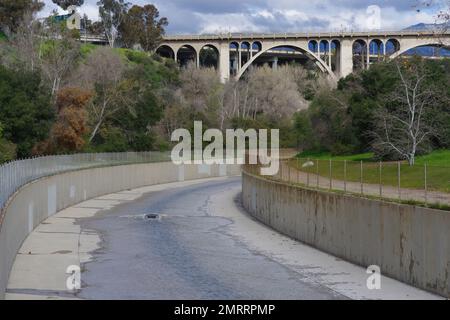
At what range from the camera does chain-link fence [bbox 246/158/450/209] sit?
18.4 metres

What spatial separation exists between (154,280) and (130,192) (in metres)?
37.0

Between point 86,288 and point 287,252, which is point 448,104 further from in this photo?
point 86,288

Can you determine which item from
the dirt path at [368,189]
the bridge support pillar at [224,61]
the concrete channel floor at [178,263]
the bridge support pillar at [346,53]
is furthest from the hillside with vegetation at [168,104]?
the dirt path at [368,189]

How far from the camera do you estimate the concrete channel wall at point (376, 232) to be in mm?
15852

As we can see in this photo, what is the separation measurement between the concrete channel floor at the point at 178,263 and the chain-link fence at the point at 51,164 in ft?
6.79

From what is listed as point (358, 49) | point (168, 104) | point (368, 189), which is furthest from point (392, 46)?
point (368, 189)

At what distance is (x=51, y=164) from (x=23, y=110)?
14.3 meters

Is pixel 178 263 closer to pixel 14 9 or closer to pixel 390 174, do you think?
pixel 390 174

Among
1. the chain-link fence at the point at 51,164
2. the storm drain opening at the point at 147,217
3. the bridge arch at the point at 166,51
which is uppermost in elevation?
the bridge arch at the point at 166,51

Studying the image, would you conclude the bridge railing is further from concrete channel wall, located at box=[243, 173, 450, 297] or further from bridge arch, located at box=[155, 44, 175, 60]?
concrete channel wall, located at box=[243, 173, 450, 297]

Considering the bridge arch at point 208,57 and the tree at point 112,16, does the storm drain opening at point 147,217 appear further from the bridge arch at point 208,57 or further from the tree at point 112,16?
the bridge arch at point 208,57

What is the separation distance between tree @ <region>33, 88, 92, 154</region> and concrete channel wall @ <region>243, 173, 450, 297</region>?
3186 centimetres

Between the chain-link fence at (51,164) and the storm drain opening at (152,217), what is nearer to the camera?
the chain-link fence at (51,164)
